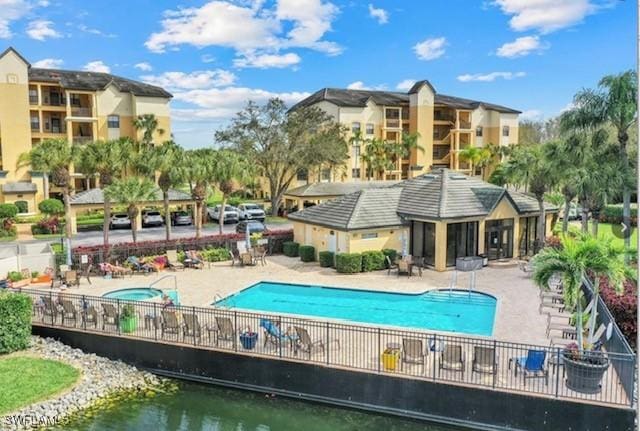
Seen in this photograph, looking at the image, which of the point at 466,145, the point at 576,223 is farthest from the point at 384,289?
the point at 466,145

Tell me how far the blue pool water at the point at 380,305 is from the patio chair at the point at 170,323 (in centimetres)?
426

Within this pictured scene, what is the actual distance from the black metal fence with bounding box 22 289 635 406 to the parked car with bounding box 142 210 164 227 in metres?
26.2

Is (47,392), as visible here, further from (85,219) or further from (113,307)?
(85,219)

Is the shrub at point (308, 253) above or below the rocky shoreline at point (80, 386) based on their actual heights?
above

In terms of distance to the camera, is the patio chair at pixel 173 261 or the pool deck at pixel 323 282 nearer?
the pool deck at pixel 323 282

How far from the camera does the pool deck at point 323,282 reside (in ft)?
68.0

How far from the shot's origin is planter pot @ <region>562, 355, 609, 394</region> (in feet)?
40.0

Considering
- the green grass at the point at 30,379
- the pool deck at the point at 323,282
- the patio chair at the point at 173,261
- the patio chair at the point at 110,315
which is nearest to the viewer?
the green grass at the point at 30,379

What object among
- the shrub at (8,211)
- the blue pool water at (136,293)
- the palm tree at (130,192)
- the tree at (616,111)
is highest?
the tree at (616,111)

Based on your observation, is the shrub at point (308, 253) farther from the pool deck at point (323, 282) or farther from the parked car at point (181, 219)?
the parked car at point (181, 219)

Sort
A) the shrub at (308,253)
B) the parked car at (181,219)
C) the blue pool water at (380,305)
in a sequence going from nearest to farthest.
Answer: the blue pool water at (380,305), the shrub at (308,253), the parked car at (181,219)

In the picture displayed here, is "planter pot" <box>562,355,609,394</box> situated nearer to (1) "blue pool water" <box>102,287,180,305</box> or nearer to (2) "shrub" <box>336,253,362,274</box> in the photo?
(2) "shrub" <box>336,253,362,274</box>

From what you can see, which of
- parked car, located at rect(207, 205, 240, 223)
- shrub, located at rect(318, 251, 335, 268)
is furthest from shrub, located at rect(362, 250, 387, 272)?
parked car, located at rect(207, 205, 240, 223)

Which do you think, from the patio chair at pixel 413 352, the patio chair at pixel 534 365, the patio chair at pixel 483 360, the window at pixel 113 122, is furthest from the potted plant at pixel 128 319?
the window at pixel 113 122
